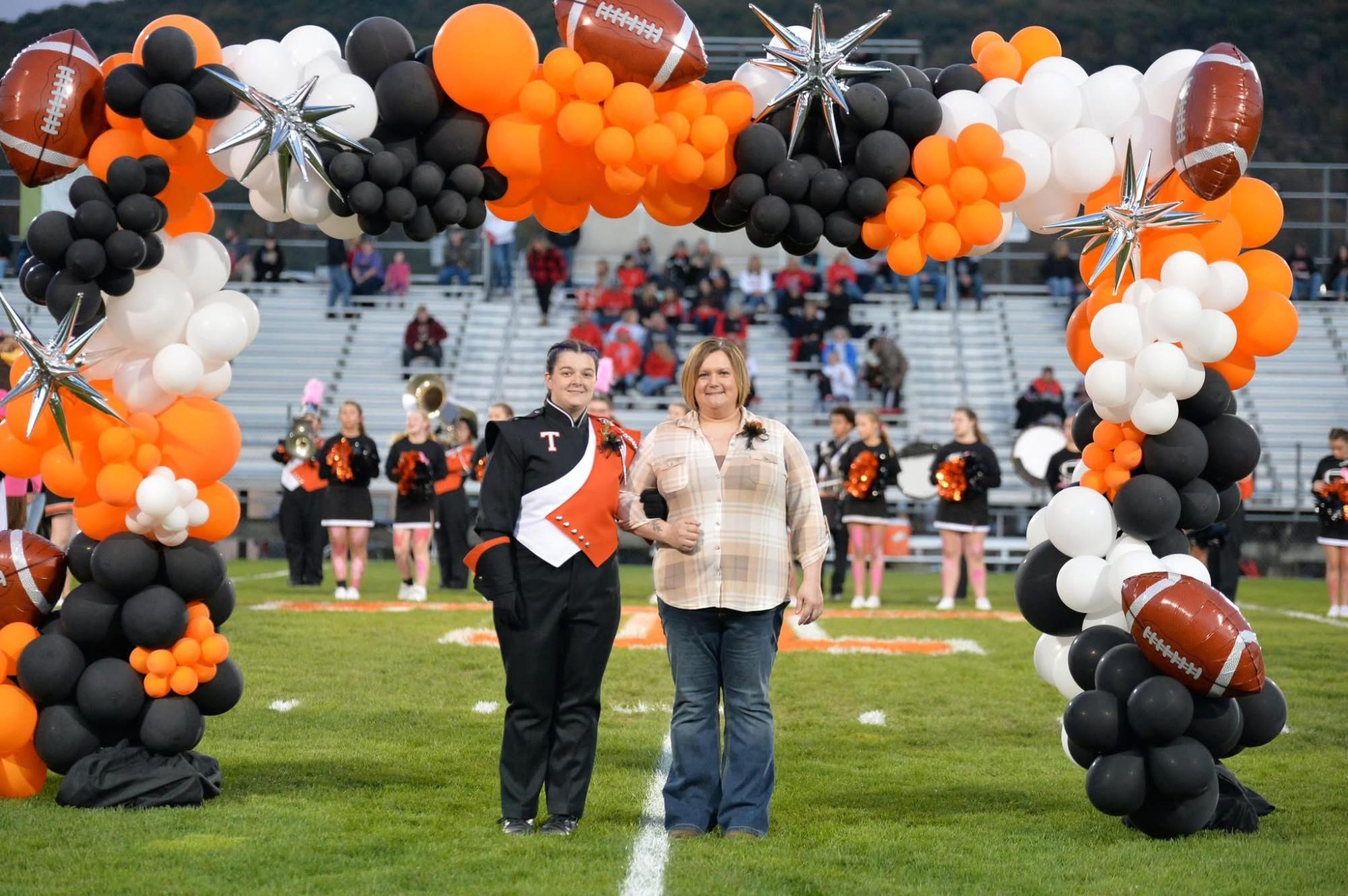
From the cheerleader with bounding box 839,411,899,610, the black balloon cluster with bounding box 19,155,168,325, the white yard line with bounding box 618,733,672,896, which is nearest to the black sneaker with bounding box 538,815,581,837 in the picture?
the white yard line with bounding box 618,733,672,896

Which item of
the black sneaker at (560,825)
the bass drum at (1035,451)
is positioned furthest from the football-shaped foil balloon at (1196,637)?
the bass drum at (1035,451)

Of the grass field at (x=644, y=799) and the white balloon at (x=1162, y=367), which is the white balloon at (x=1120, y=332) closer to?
the white balloon at (x=1162, y=367)

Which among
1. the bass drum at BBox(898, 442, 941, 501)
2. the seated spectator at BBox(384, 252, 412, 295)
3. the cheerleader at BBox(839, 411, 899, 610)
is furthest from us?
the seated spectator at BBox(384, 252, 412, 295)

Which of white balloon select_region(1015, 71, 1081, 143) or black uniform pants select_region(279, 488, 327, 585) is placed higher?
white balloon select_region(1015, 71, 1081, 143)

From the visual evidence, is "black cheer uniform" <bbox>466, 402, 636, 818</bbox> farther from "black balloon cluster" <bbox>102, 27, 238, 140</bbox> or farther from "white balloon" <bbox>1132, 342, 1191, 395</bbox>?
"white balloon" <bbox>1132, 342, 1191, 395</bbox>

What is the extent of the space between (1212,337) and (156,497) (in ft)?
13.8

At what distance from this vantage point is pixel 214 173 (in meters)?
6.17

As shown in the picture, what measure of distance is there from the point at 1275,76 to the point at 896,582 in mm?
24643

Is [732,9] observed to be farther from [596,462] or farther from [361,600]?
[596,462]

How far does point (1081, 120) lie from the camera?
6.27 meters

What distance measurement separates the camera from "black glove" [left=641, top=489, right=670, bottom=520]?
5641 mm

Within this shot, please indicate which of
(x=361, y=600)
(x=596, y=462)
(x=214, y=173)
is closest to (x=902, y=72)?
(x=596, y=462)

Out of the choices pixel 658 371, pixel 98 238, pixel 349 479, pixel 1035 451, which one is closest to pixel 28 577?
pixel 98 238

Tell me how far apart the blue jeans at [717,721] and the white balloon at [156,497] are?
2008 millimetres
